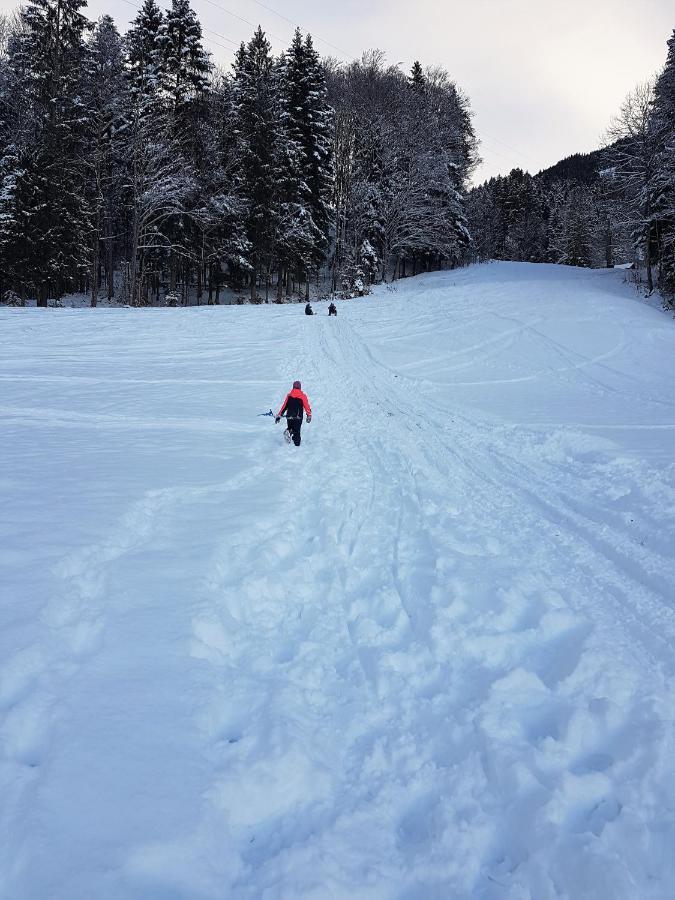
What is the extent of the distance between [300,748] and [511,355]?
17.8 m

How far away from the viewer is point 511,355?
18.4 m

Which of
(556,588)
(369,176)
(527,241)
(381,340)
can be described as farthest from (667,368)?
(527,241)

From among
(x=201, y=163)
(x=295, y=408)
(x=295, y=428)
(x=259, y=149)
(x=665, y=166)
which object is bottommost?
(x=295, y=428)

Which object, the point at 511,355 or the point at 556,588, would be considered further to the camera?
the point at 511,355

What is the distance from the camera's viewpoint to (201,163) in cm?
3145

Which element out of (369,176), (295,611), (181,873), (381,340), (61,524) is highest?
(369,176)

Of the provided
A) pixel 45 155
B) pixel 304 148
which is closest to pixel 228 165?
pixel 304 148

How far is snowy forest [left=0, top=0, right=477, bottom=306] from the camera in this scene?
26.3 m

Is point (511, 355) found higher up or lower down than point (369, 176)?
lower down

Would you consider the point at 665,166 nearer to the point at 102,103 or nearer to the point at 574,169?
the point at 102,103

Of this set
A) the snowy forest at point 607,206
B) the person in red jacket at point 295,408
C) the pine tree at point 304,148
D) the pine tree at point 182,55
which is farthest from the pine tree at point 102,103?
the snowy forest at point 607,206

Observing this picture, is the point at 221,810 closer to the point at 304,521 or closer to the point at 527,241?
the point at 304,521

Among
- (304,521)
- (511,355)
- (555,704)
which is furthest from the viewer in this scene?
(511,355)

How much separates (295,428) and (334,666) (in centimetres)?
572
